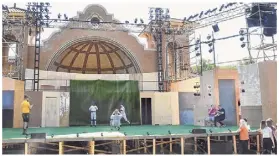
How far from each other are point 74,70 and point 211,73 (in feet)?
51.2

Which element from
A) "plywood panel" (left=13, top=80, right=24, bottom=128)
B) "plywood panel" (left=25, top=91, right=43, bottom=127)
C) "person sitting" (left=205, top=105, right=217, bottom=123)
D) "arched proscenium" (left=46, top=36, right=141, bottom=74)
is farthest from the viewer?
"arched proscenium" (left=46, top=36, right=141, bottom=74)

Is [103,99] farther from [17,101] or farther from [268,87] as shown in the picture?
[268,87]

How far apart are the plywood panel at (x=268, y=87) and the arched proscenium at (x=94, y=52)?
13294mm

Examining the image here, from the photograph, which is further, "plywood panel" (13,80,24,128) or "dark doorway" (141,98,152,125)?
"dark doorway" (141,98,152,125)

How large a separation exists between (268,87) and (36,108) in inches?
481

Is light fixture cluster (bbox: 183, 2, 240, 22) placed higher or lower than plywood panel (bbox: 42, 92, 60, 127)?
higher

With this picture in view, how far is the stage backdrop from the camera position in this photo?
18391 millimetres

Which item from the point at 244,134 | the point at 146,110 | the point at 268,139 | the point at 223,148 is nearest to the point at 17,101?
the point at 146,110

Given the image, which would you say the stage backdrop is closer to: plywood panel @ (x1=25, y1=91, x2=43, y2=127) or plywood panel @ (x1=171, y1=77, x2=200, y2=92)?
plywood panel @ (x1=25, y1=91, x2=43, y2=127)

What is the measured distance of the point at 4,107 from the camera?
15.8 meters

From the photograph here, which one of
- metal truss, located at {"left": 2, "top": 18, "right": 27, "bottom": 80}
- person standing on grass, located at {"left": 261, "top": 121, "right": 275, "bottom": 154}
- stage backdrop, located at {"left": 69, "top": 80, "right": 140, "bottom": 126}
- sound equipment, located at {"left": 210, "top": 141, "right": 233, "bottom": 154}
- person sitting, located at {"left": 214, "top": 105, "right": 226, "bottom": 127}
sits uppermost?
metal truss, located at {"left": 2, "top": 18, "right": 27, "bottom": 80}

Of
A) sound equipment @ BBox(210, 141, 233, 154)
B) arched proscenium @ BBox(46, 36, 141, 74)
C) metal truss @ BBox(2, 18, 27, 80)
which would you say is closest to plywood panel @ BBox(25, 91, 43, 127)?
metal truss @ BBox(2, 18, 27, 80)

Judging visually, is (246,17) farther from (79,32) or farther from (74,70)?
(74,70)

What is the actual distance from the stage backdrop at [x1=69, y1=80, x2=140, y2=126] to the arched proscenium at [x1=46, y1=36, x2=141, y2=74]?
214 inches
